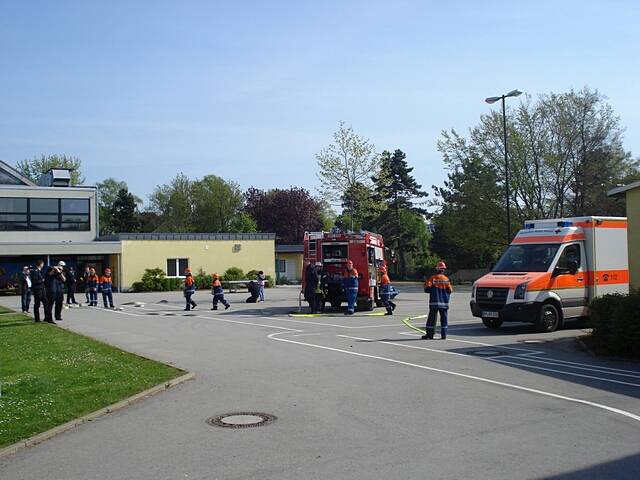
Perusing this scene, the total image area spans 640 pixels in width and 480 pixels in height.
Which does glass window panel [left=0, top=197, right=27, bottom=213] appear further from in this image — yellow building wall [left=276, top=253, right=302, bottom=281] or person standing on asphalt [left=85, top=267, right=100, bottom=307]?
yellow building wall [left=276, top=253, right=302, bottom=281]

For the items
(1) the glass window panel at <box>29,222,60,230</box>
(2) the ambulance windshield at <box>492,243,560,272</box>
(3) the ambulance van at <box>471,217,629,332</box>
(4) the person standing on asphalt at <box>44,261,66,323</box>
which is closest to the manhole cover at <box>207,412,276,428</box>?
(3) the ambulance van at <box>471,217,629,332</box>

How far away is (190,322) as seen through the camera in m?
21.2

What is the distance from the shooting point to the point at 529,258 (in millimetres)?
18359

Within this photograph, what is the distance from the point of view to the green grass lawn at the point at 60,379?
25.9ft

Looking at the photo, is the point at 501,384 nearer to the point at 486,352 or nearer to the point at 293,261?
the point at 486,352

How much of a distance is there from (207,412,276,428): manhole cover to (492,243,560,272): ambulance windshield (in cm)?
1163

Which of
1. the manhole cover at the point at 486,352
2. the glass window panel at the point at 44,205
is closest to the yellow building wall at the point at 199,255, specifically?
the glass window panel at the point at 44,205

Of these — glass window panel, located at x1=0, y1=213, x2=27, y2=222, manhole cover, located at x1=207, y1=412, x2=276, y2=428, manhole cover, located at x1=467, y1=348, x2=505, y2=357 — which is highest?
glass window panel, located at x1=0, y1=213, x2=27, y2=222

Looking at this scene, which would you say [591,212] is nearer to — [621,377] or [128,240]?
[128,240]

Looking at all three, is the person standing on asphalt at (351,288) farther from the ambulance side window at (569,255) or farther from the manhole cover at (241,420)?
the manhole cover at (241,420)

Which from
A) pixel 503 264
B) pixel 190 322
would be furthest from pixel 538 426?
pixel 190 322

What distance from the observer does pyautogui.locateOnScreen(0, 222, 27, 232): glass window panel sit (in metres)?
43.9

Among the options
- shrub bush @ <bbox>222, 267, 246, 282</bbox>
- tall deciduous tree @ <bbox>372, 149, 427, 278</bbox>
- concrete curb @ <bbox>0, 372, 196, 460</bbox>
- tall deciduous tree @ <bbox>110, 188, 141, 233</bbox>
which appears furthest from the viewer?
tall deciduous tree @ <bbox>110, 188, 141, 233</bbox>

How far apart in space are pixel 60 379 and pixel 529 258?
12.6 m
